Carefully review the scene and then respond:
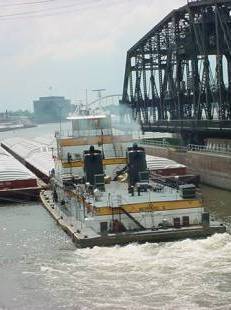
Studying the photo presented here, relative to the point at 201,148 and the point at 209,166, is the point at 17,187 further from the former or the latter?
the point at 201,148

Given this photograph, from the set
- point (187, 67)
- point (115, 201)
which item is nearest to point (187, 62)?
point (187, 67)

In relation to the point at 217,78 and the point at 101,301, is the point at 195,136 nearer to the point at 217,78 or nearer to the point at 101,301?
the point at 217,78

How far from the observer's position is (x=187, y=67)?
82.1m

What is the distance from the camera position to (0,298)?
23.4m

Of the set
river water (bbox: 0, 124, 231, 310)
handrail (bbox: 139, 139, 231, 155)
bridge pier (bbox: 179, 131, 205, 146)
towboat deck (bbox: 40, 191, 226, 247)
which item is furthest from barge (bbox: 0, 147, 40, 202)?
bridge pier (bbox: 179, 131, 205, 146)

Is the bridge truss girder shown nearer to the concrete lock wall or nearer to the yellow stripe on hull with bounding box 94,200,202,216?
the concrete lock wall

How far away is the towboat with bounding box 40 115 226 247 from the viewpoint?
28984 mm

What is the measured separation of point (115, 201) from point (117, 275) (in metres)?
6.46

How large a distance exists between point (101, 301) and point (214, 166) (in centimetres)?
3234

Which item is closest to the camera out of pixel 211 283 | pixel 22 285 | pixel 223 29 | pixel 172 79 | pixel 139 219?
pixel 211 283

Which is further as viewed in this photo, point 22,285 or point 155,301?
point 22,285

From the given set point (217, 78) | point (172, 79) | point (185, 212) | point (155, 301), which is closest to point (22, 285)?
point (155, 301)

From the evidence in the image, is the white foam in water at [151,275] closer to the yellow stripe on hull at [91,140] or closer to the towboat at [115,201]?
the towboat at [115,201]

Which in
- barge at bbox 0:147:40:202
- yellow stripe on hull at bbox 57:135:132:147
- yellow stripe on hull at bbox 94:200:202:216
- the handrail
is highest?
yellow stripe on hull at bbox 57:135:132:147
